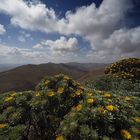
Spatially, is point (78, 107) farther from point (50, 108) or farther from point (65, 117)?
A: point (50, 108)

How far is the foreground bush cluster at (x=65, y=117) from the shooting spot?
15.8 feet

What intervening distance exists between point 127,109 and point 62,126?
1.99 m

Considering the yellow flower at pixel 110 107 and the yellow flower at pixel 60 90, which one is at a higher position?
the yellow flower at pixel 60 90

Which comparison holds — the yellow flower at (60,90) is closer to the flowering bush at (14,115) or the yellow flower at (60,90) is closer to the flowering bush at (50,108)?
the flowering bush at (50,108)

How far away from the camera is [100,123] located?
493 centimetres

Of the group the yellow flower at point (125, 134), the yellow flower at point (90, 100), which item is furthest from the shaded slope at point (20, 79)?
the yellow flower at point (125, 134)

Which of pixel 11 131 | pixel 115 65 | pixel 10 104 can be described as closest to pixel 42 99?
pixel 10 104

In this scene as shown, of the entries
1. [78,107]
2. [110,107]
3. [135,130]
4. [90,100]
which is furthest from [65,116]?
[135,130]

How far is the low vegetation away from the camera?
481 centimetres

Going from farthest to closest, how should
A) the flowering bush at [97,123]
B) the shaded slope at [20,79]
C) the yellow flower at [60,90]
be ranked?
the shaded slope at [20,79]
the yellow flower at [60,90]
the flowering bush at [97,123]

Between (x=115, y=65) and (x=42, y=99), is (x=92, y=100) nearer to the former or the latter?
(x=42, y=99)

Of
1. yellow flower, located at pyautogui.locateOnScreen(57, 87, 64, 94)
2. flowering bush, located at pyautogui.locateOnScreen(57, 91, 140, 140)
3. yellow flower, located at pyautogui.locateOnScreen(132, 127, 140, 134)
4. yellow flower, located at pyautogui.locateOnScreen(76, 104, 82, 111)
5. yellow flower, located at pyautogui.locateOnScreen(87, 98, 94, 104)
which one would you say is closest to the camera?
flowering bush, located at pyautogui.locateOnScreen(57, 91, 140, 140)

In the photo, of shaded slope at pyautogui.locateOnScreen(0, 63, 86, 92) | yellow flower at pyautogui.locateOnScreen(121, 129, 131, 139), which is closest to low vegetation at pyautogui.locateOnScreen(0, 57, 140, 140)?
yellow flower at pyautogui.locateOnScreen(121, 129, 131, 139)

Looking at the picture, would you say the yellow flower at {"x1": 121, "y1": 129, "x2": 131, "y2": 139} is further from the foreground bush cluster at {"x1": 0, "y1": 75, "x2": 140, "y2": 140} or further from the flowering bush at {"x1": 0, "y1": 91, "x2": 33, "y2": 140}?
the flowering bush at {"x1": 0, "y1": 91, "x2": 33, "y2": 140}
